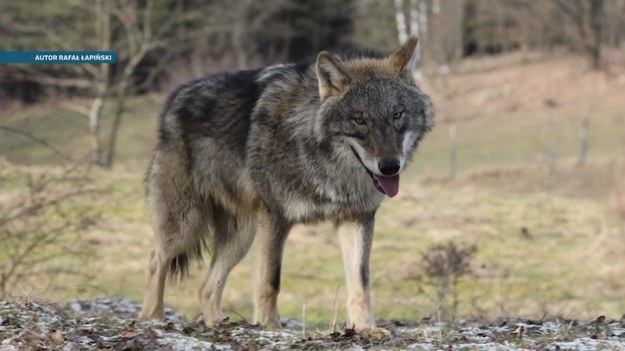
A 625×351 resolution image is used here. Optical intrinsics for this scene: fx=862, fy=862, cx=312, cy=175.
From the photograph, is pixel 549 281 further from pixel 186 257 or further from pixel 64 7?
pixel 64 7

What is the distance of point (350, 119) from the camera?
6305mm

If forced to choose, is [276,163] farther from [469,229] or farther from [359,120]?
[469,229]

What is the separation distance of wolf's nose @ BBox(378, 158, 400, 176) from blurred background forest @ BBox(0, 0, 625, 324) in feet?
3.39

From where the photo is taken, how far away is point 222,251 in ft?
25.9

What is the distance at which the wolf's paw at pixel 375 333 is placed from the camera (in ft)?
19.4

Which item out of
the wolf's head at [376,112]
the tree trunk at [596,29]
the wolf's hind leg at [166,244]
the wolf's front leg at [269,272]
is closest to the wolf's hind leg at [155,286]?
the wolf's hind leg at [166,244]

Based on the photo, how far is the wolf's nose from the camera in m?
5.93

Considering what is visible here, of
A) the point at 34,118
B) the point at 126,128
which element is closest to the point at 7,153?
the point at 34,118

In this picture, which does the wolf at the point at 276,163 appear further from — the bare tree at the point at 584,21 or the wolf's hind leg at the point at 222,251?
the bare tree at the point at 584,21

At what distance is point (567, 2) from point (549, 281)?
3678 centimetres

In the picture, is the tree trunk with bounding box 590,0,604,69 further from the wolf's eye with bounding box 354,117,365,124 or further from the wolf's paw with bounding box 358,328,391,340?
the wolf's paw with bounding box 358,328,391,340

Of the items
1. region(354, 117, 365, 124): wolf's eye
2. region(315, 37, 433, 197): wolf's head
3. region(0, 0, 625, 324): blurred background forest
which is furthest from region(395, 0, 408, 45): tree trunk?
region(354, 117, 365, 124): wolf's eye

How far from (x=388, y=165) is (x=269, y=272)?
1.54m

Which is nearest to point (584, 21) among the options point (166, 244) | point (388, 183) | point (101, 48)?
point (101, 48)
